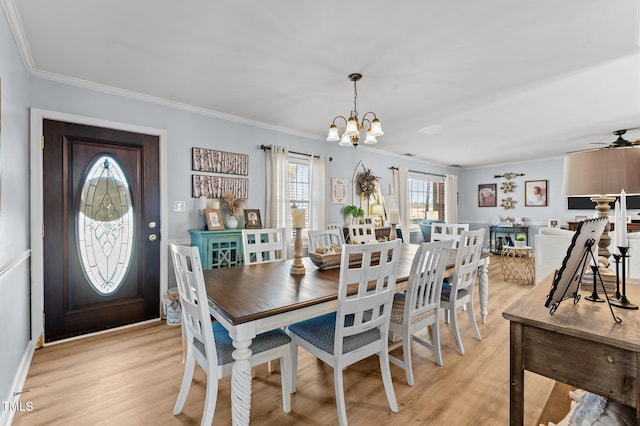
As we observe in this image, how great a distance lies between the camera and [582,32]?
2.08 meters

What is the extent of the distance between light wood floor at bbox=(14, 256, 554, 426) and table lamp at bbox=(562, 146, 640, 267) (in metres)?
0.76

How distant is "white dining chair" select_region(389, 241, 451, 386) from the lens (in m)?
1.95

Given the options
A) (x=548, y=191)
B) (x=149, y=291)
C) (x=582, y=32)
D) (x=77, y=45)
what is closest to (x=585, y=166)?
(x=582, y=32)

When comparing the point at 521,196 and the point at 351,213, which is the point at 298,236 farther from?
the point at 521,196

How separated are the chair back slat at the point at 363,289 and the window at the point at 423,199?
530cm

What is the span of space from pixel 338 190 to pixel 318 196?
530 millimetres

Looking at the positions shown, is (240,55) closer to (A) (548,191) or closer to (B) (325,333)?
(B) (325,333)

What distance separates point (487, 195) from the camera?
806 cm

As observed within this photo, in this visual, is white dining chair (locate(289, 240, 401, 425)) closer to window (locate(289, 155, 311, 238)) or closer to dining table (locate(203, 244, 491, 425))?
dining table (locate(203, 244, 491, 425))

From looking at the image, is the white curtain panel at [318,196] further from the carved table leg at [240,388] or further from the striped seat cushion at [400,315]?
the carved table leg at [240,388]

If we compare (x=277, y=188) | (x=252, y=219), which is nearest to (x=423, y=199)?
(x=277, y=188)

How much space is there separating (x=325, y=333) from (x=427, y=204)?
21.0 ft

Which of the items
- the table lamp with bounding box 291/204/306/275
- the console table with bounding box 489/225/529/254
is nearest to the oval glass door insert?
the table lamp with bounding box 291/204/306/275

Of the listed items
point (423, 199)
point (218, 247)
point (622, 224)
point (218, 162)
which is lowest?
point (218, 247)
